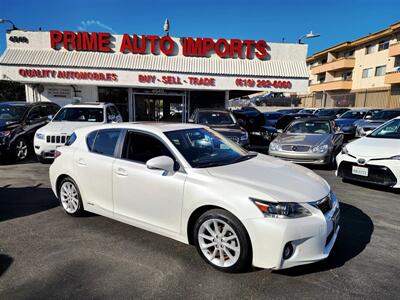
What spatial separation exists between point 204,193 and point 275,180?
81 centimetres

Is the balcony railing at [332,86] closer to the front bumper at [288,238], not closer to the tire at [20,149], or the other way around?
the tire at [20,149]

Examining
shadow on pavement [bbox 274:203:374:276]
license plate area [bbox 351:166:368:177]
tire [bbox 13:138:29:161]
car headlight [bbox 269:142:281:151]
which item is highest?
car headlight [bbox 269:142:281:151]

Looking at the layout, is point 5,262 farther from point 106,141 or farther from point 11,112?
point 11,112

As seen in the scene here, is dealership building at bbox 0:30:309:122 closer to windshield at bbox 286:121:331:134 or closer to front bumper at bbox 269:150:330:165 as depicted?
windshield at bbox 286:121:331:134

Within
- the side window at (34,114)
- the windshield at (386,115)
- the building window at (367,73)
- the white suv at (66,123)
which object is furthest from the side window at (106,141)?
the building window at (367,73)

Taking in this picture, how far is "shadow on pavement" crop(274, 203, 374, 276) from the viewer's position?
2.98m

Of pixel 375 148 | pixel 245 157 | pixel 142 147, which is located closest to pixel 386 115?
pixel 375 148

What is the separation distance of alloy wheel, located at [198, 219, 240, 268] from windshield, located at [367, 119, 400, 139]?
557 centimetres

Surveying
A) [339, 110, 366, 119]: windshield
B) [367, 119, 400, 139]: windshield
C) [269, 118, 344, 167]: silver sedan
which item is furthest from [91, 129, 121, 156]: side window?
[339, 110, 366, 119]: windshield

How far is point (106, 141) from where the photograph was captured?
3.99 meters

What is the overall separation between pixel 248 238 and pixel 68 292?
179 cm

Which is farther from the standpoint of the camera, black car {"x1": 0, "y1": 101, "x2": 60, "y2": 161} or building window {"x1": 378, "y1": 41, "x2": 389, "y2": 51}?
building window {"x1": 378, "y1": 41, "x2": 389, "y2": 51}

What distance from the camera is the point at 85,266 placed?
3.04 m

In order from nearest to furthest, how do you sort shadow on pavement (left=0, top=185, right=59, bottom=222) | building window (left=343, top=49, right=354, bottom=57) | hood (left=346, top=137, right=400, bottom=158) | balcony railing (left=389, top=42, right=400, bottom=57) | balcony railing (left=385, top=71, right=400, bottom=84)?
shadow on pavement (left=0, top=185, right=59, bottom=222), hood (left=346, top=137, right=400, bottom=158), balcony railing (left=385, top=71, right=400, bottom=84), balcony railing (left=389, top=42, right=400, bottom=57), building window (left=343, top=49, right=354, bottom=57)
